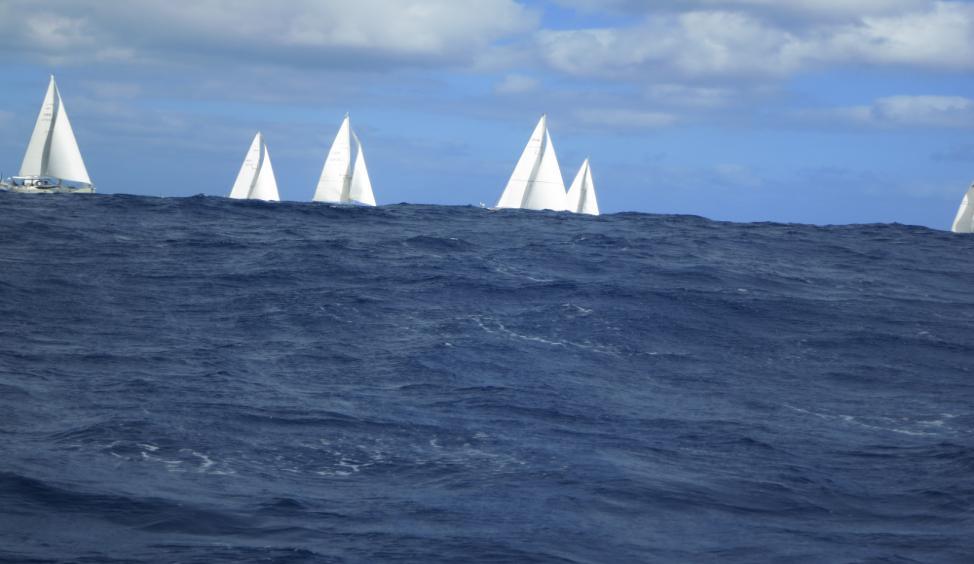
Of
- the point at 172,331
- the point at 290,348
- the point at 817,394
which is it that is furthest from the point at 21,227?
the point at 817,394

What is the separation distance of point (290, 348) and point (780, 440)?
42.1 feet

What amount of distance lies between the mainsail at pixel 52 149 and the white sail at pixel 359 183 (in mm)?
25174

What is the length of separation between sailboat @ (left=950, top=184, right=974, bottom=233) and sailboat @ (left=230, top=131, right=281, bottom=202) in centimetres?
6100

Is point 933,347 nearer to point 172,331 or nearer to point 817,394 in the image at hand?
point 817,394

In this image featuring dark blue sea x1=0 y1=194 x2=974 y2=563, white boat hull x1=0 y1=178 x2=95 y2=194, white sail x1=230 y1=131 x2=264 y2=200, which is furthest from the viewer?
white sail x1=230 y1=131 x2=264 y2=200

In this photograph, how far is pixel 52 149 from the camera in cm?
8194

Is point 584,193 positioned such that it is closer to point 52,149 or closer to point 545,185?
point 545,185

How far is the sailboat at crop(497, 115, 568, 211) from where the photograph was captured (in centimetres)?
8756

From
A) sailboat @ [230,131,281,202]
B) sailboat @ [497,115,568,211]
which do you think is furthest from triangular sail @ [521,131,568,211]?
sailboat @ [230,131,281,202]

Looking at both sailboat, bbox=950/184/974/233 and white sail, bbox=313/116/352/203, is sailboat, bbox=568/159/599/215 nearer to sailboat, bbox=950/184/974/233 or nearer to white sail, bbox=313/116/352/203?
white sail, bbox=313/116/352/203

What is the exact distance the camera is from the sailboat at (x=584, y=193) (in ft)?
321

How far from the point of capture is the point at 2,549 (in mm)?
13094

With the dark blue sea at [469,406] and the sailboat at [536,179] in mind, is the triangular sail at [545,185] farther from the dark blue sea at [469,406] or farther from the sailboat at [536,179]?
the dark blue sea at [469,406]

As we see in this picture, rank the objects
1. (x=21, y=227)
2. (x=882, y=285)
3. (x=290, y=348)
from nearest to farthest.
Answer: (x=290, y=348) → (x=882, y=285) → (x=21, y=227)
